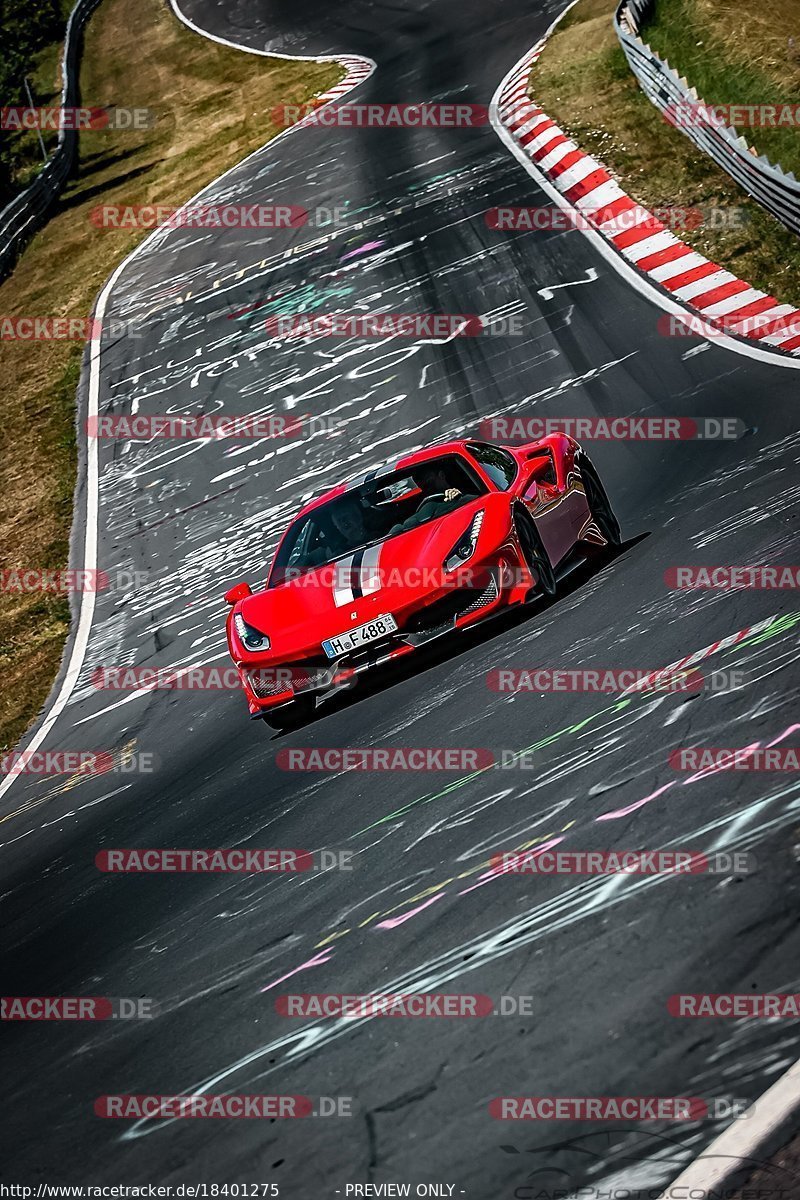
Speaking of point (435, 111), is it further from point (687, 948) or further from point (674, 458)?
point (687, 948)

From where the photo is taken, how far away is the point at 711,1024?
4641mm

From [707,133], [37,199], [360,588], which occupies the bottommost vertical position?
[360,588]

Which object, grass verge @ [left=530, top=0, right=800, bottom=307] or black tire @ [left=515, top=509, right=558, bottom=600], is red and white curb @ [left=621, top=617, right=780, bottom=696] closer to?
black tire @ [left=515, top=509, right=558, bottom=600]

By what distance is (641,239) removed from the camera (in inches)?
711

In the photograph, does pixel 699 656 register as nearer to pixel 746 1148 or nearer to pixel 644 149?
pixel 746 1148

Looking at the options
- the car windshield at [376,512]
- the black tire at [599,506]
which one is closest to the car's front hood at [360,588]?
the car windshield at [376,512]

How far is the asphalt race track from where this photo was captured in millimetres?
4762

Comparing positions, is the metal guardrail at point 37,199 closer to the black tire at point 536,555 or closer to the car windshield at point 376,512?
Result: the car windshield at point 376,512

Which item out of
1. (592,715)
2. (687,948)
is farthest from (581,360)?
(687,948)

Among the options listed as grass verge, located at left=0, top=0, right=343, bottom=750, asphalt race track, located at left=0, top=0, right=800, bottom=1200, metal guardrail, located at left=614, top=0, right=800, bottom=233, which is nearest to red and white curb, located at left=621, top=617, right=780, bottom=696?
asphalt race track, located at left=0, top=0, right=800, bottom=1200

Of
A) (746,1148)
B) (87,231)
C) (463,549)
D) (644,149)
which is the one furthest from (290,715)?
(87,231)

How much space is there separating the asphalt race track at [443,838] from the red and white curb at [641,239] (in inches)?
22.0

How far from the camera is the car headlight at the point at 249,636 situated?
916 centimetres

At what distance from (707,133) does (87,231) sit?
A: 13.8 m
